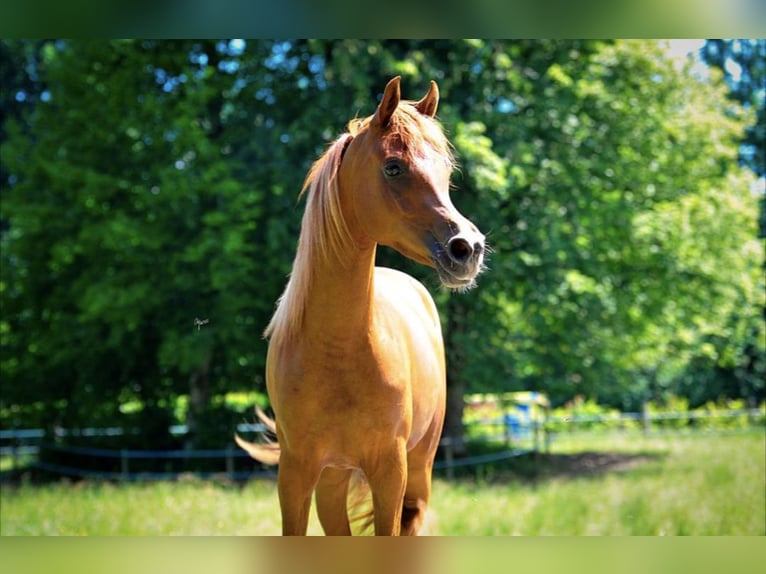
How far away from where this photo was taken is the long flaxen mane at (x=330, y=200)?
249 centimetres

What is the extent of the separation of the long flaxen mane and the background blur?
22.7ft

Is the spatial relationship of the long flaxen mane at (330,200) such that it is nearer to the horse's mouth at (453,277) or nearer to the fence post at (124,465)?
the horse's mouth at (453,277)

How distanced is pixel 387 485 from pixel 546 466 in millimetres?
10132

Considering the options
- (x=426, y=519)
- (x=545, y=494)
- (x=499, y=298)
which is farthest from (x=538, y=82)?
(x=426, y=519)

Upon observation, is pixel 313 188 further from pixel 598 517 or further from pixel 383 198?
pixel 598 517

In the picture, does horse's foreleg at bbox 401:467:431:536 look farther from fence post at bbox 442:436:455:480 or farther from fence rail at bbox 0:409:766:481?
fence post at bbox 442:436:455:480

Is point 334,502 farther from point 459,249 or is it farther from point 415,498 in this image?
point 459,249

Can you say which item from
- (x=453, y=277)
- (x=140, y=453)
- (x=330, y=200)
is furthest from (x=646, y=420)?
(x=453, y=277)

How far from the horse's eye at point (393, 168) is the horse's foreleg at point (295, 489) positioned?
95cm

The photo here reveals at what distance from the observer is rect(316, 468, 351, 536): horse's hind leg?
304cm

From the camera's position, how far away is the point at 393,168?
244cm

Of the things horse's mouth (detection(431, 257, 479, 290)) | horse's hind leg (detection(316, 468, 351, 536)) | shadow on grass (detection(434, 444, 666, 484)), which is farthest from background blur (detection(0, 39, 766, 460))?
horse's mouth (detection(431, 257, 479, 290))

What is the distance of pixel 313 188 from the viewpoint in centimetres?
270

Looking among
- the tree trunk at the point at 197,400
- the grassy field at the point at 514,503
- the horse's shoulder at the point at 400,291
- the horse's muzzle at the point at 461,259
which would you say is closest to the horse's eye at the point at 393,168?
the horse's muzzle at the point at 461,259
